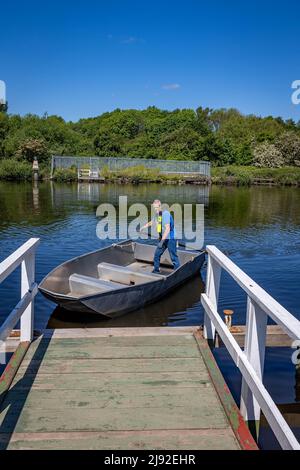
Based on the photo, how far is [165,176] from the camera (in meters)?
51.1

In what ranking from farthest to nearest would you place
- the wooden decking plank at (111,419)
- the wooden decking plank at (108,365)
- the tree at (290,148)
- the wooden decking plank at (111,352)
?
the tree at (290,148), the wooden decking plank at (111,352), the wooden decking plank at (108,365), the wooden decking plank at (111,419)

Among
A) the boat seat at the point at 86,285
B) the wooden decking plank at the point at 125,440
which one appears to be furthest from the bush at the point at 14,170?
the wooden decking plank at the point at 125,440

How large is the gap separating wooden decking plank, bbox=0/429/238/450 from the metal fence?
48.6 metres

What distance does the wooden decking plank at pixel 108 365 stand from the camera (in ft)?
13.9

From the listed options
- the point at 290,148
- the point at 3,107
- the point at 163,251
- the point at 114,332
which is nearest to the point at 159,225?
the point at 163,251

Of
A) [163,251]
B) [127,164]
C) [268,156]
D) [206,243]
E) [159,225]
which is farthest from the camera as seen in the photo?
[268,156]

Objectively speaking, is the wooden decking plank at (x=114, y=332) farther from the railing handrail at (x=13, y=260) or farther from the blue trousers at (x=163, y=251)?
the blue trousers at (x=163, y=251)

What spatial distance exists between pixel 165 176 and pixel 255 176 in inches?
479

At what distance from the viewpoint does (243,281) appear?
3.64 m

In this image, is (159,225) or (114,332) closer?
(114,332)

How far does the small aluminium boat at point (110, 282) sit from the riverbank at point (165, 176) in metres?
38.3

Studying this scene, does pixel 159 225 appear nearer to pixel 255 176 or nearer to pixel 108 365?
pixel 108 365
